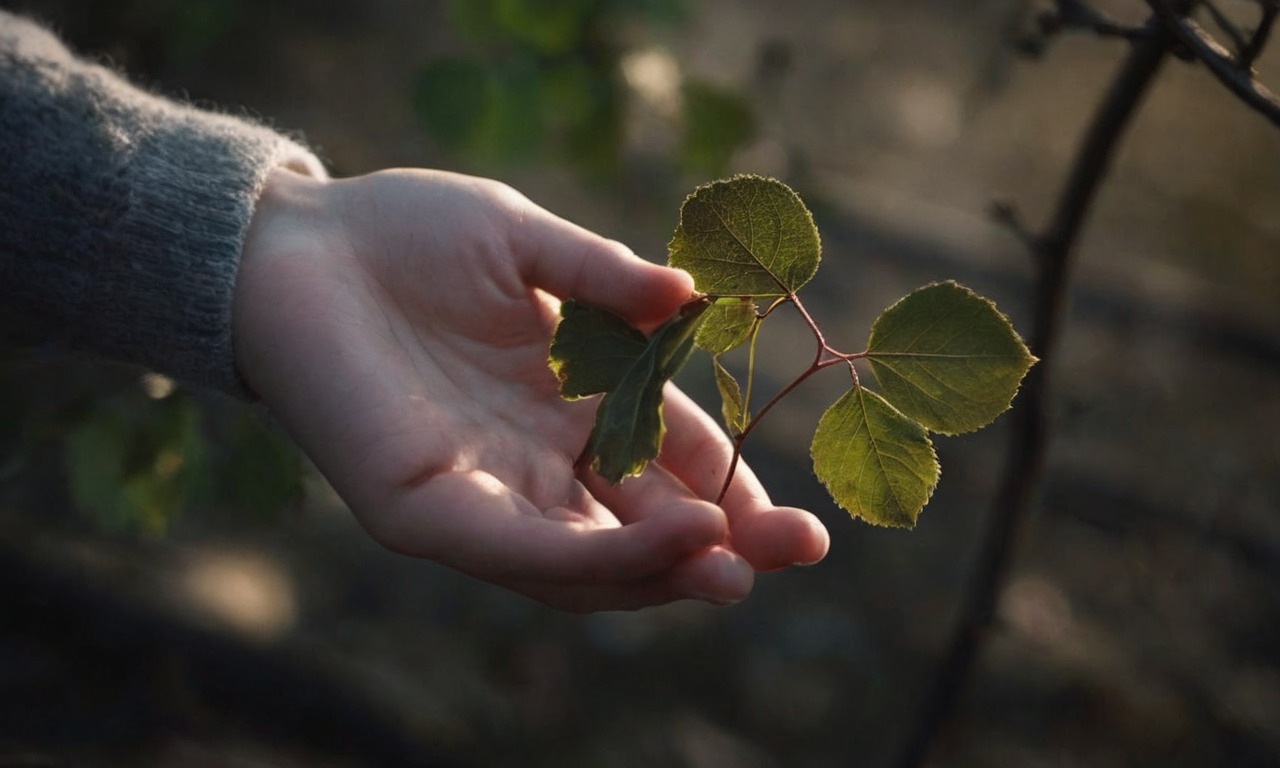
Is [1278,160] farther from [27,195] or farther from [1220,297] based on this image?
[27,195]

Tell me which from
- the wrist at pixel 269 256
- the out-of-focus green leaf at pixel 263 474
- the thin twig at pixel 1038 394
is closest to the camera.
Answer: the wrist at pixel 269 256

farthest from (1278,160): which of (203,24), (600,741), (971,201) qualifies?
(203,24)

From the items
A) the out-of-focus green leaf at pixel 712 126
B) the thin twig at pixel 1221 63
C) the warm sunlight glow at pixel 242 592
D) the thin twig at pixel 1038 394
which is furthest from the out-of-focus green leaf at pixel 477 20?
the warm sunlight glow at pixel 242 592

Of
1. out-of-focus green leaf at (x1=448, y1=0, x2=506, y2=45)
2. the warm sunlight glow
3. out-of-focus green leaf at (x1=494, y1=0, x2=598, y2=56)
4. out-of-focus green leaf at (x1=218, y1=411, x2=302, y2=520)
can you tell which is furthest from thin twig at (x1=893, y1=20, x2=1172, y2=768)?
the warm sunlight glow

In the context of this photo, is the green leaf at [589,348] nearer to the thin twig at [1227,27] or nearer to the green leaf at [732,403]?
the green leaf at [732,403]

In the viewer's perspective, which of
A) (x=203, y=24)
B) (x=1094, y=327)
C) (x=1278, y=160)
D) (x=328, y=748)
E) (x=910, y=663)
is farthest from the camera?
(x=1278, y=160)

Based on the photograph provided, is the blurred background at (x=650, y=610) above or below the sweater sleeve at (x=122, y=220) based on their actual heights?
below
